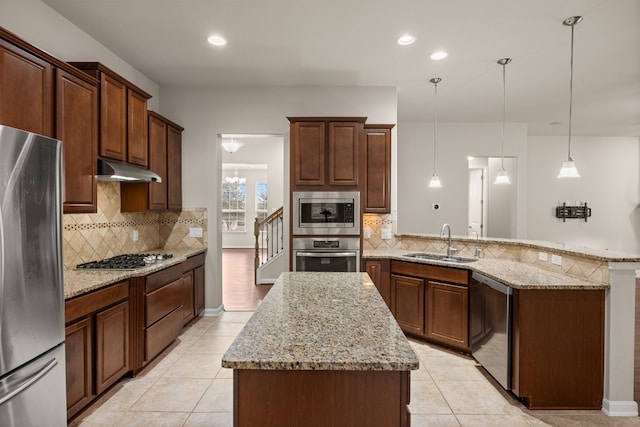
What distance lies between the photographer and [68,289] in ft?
6.81

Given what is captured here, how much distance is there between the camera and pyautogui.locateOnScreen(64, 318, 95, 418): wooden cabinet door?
6.75 feet

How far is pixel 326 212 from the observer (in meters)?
3.84

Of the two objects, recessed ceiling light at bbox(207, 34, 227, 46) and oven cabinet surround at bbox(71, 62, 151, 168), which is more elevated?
recessed ceiling light at bbox(207, 34, 227, 46)

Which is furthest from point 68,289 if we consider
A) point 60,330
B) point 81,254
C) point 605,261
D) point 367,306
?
point 605,261

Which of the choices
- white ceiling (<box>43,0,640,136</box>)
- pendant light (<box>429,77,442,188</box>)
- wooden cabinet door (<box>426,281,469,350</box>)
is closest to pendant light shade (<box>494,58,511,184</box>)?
white ceiling (<box>43,0,640,136</box>)

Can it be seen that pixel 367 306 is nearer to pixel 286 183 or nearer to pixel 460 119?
pixel 286 183

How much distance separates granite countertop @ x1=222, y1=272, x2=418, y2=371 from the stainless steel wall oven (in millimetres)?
1775

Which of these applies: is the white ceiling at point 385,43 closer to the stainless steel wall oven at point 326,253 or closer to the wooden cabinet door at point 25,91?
the wooden cabinet door at point 25,91

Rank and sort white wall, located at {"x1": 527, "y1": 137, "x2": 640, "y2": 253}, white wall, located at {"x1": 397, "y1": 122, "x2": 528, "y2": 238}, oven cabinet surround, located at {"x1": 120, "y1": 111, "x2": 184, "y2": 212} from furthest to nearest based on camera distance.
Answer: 1. white wall, located at {"x1": 527, "y1": 137, "x2": 640, "y2": 253}
2. white wall, located at {"x1": 397, "y1": 122, "x2": 528, "y2": 238}
3. oven cabinet surround, located at {"x1": 120, "y1": 111, "x2": 184, "y2": 212}

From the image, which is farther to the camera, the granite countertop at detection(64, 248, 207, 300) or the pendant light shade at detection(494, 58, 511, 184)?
the pendant light shade at detection(494, 58, 511, 184)

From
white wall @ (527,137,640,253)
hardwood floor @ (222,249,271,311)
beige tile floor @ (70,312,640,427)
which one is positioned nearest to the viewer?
beige tile floor @ (70,312,640,427)

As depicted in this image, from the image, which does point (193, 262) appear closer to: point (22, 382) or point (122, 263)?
point (122, 263)

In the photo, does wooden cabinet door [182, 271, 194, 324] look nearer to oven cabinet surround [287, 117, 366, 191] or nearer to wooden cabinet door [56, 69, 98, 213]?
wooden cabinet door [56, 69, 98, 213]

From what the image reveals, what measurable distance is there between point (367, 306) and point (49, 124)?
7.63ft
